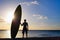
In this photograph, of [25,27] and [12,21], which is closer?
[25,27]

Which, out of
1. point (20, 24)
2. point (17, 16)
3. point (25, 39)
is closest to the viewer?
point (25, 39)

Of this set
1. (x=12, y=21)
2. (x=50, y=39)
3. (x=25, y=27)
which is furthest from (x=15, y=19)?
(x=50, y=39)

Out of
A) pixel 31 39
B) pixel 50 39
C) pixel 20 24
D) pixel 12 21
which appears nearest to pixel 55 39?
pixel 50 39

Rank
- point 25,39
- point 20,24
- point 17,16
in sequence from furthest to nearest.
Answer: point 17,16
point 20,24
point 25,39

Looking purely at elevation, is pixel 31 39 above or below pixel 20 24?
below

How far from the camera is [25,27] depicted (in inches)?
632

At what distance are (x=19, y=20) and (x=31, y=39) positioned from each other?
249 cm

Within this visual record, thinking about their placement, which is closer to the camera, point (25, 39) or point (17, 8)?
point (25, 39)

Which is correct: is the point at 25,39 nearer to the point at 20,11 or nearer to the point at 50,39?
the point at 50,39

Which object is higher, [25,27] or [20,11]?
[20,11]

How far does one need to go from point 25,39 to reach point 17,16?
3.14 meters

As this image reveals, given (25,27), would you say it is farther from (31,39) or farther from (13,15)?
(13,15)

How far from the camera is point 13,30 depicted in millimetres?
17703

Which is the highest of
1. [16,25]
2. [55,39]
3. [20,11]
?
[20,11]
